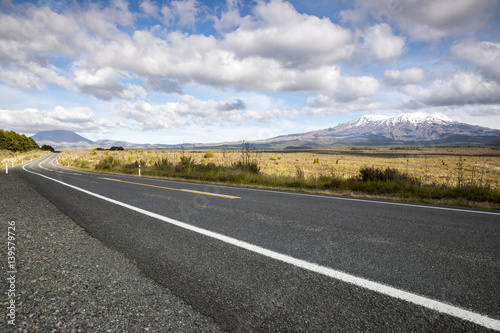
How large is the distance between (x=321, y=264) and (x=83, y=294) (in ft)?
8.27

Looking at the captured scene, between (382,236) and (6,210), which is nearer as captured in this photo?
(382,236)

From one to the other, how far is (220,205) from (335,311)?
478cm

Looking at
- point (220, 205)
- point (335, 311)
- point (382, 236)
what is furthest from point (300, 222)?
point (335, 311)

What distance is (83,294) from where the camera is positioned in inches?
97.5

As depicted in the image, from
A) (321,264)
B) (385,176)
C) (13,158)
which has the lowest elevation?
(385,176)

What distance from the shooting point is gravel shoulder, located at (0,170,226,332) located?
2033 mm

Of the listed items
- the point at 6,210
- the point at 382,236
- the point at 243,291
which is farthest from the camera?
the point at 6,210

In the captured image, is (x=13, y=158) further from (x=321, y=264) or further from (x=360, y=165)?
(x=321, y=264)

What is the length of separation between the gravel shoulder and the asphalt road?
0.18 meters

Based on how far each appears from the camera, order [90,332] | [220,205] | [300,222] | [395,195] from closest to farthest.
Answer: [90,332] → [300,222] → [220,205] → [395,195]

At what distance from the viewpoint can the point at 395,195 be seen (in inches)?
360

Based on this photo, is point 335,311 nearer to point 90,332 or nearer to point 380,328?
point 380,328

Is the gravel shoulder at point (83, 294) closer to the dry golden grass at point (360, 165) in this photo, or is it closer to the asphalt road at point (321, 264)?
the asphalt road at point (321, 264)

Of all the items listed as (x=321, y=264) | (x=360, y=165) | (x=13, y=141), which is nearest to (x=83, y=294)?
(x=321, y=264)
